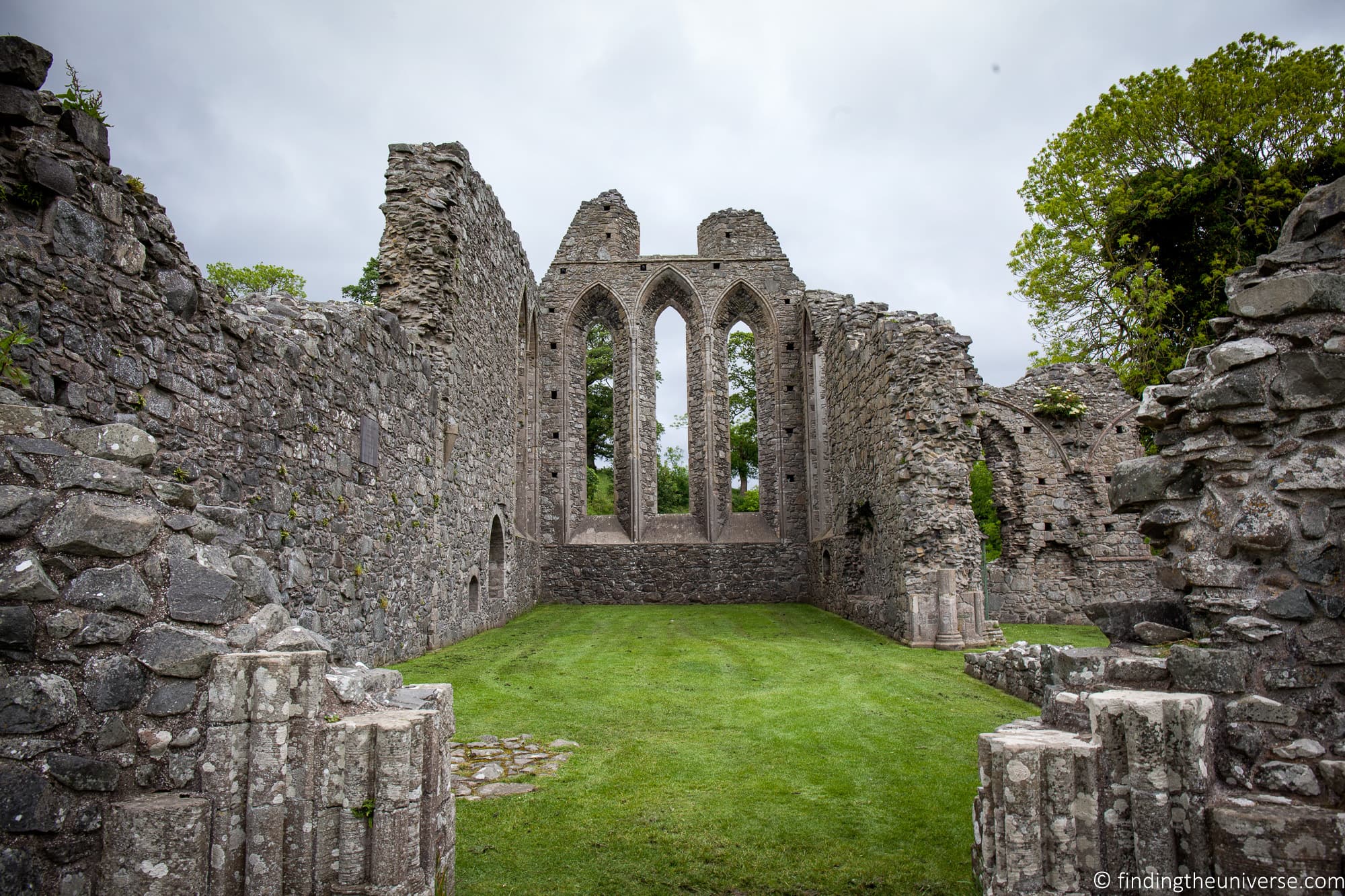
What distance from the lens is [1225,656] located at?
9.92 ft

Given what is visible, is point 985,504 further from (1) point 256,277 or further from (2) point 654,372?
(1) point 256,277

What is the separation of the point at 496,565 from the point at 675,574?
17.2ft

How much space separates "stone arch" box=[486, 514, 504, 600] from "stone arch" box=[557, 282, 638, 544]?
4180 mm

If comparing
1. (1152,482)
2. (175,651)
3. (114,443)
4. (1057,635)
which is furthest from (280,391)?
(1057,635)

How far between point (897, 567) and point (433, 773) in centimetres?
906

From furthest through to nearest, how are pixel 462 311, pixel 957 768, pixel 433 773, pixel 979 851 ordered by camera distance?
pixel 462 311, pixel 957 768, pixel 979 851, pixel 433 773

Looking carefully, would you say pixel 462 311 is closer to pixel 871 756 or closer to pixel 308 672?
pixel 871 756

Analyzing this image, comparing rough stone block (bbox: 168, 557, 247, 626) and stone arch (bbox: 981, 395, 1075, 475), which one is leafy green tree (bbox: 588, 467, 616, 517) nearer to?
stone arch (bbox: 981, 395, 1075, 475)

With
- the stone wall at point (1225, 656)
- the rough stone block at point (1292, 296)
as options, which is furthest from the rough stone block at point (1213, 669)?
the rough stone block at point (1292, 296)

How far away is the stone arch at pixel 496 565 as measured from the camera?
1373cm

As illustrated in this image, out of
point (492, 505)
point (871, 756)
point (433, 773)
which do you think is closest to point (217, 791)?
point (433, 773)

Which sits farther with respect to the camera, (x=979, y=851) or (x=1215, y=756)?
(x=979, y=851)

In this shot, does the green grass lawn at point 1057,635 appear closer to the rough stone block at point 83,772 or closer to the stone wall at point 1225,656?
the stone wall at point 1225,656

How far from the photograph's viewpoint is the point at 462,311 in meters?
11.0
